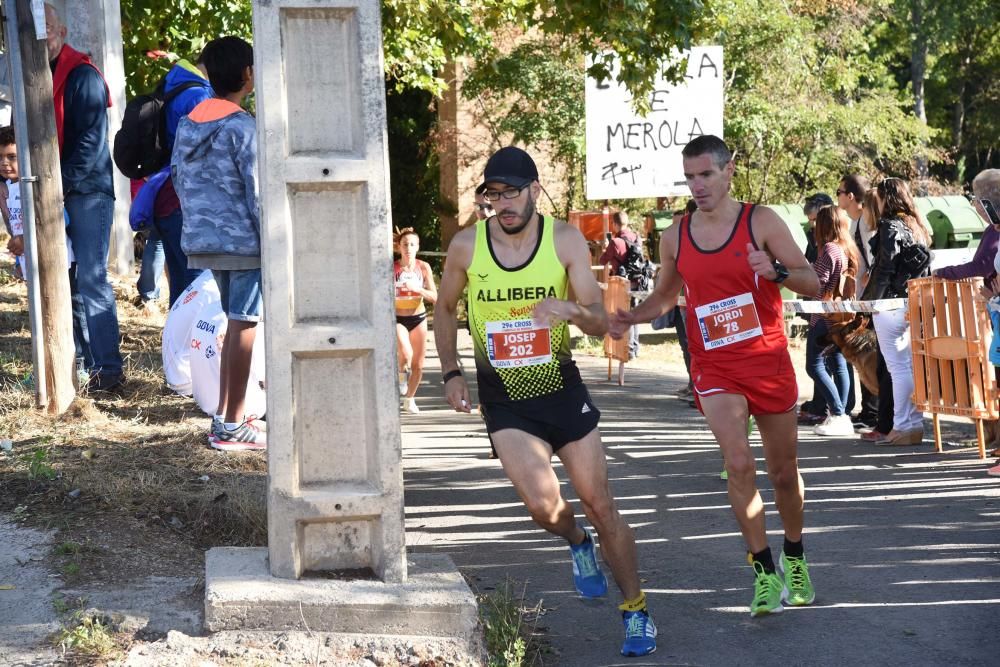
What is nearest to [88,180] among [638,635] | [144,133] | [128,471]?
[144,133]

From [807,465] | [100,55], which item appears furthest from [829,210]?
[100,55]

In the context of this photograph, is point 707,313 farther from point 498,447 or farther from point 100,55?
point 100,55

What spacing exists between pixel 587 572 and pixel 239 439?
2547 millimetres

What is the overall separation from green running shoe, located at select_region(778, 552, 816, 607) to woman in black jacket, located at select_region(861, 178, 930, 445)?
174 inches

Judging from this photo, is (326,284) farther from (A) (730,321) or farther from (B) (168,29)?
(B) (168,29)

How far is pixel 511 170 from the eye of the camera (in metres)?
5.39

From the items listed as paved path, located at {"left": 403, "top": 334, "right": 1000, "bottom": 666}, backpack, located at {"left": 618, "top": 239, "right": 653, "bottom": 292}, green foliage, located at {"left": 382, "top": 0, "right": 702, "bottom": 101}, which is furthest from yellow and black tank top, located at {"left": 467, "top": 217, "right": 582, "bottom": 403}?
backpack, located at {"left": 618, "top": 239, "right": 653, "bottom": 292}

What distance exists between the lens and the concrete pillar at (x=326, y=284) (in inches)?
197

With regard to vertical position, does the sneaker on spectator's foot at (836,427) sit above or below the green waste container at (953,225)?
below

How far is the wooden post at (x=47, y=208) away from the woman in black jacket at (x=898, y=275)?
19.1 ft

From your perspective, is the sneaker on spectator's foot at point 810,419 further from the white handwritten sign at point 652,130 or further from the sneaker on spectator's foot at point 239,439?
the sneaker on spectator's foot at point 239,439

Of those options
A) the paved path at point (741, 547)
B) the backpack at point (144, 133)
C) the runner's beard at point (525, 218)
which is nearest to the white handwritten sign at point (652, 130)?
the paved path at point (741, 547)

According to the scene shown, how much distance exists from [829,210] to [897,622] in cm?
550

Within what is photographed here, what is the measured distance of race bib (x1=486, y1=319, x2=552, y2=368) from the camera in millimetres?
5426
